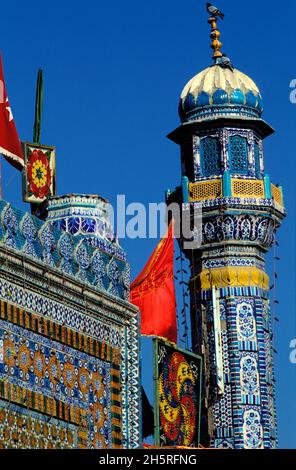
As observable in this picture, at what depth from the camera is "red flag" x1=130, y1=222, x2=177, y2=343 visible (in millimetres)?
38812

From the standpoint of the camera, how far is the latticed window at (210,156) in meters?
43.8

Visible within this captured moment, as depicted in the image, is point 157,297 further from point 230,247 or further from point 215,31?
point 215,31

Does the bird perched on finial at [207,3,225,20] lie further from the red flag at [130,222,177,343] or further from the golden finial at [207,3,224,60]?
the red flag at [130,222,177,343]

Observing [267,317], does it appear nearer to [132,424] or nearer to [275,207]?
[275,207]

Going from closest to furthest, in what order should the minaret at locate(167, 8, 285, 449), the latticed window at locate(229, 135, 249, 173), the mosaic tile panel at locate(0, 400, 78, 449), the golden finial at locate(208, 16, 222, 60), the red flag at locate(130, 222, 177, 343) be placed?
1. the mosaic tile panel at locate(0, 400, 78, 449)
2. the red flag at locate(130, 222, 177, 343)
3. the minaret at locate(167, 8, 285, 449)
4. the latticed window at locate(229, 135, 249, 173)
5. the golden finial at locate(208, 16, 222, 60)

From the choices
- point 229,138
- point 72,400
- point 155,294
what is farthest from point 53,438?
point 229,138

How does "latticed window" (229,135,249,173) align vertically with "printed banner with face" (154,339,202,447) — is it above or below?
above

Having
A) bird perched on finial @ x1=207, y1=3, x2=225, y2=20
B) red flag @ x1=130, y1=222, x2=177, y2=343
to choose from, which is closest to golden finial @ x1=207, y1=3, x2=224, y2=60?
bird perched on finial @ x1=207, y1=3, x2=225, y2=20

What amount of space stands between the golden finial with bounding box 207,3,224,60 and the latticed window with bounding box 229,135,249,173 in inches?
99.4

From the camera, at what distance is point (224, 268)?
141 feet

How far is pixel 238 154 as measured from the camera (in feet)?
144

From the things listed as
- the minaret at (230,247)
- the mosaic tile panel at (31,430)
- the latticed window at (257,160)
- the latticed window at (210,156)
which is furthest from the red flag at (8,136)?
the latticed window at (257,160)

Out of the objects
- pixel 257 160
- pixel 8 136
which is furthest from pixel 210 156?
pixel 8 136

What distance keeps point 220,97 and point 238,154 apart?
1.39 meters
